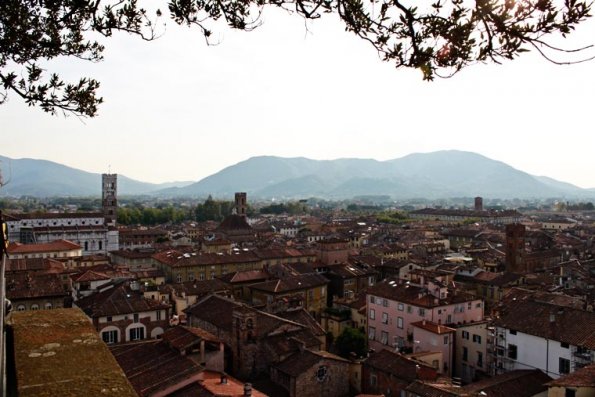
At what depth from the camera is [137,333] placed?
96.1 ft

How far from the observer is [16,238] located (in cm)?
7706

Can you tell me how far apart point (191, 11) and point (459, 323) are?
3071cm

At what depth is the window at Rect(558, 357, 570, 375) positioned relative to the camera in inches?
949

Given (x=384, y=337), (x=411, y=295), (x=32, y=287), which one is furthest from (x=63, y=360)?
(x=32, y=287)

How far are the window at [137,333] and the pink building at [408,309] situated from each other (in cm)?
1461

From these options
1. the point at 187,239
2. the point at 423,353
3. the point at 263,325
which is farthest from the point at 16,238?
the point at 423,353

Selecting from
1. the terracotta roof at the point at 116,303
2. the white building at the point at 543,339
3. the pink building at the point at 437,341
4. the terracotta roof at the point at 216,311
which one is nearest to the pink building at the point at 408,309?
the pink building at the point at 437,341

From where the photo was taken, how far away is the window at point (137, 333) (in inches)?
1147

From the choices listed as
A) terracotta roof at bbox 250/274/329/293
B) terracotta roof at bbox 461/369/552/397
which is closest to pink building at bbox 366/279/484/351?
terracotta roof at bbox 250/274/329/293

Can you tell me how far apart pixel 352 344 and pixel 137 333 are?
12.2 metres

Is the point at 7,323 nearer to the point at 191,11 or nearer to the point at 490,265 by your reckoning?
the point at 191,11

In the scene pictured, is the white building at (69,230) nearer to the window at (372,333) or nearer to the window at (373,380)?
the window at (372,333)

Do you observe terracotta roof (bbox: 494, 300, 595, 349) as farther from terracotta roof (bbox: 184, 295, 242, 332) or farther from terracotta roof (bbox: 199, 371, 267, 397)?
terracotta roof (bbox: 184, 295, 242, 332)

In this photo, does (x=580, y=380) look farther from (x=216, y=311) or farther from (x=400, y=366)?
(x=216, y=311)
